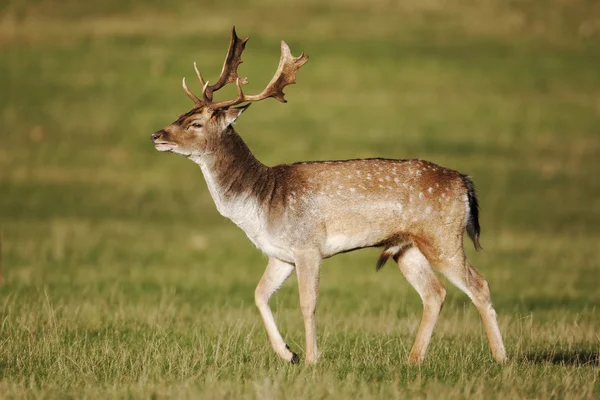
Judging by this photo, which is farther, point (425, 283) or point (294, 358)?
point (425, 283)

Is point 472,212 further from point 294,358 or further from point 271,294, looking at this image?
point 294,358

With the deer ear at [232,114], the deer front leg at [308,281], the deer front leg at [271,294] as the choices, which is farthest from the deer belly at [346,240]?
the deer ear at [232,114]

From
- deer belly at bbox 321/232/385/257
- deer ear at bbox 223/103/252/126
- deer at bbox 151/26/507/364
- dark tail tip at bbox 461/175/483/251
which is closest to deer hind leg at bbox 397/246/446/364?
deer at bbox 151/26/507/364

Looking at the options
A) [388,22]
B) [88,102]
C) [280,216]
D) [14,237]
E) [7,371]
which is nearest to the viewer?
[7,371]

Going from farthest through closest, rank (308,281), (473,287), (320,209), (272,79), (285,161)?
(285,161)
(272,79)
(473,287)
(320,209)
(308,281)

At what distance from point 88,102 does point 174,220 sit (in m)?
8.49

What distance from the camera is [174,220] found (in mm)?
26828

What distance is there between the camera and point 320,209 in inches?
425

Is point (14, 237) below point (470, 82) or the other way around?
below

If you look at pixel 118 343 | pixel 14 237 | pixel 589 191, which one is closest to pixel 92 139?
pixel 14 237

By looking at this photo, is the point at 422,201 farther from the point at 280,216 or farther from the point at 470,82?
the point at 470,82

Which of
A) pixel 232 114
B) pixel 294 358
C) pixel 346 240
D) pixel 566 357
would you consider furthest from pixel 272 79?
pixel 566 357

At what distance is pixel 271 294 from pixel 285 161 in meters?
17.7

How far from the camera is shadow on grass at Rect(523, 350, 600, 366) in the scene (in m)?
10.8
